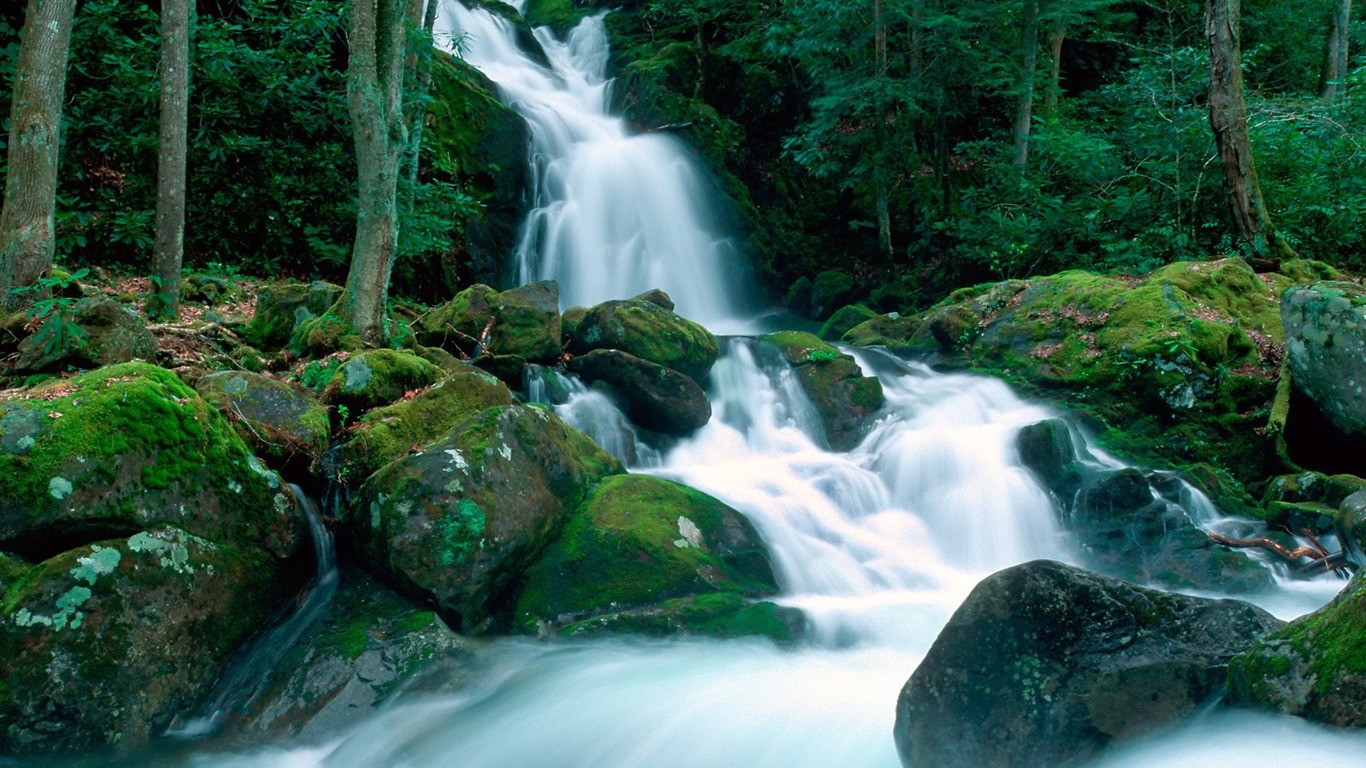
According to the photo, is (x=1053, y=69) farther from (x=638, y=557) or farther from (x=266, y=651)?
→ (x=266, y=651)

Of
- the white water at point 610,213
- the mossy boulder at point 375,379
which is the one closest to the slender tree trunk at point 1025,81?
the white water at point 610,213

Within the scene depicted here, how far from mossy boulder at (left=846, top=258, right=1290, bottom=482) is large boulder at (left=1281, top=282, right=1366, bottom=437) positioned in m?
0.72

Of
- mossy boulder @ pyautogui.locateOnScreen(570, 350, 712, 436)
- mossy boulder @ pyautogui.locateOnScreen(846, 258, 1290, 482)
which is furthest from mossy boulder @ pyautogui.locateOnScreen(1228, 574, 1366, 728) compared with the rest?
mossy boulder @ pyautogui.locateOnScreen(570, 350, 712, 436)

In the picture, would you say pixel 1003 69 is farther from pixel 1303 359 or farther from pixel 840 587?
pixel 840 587

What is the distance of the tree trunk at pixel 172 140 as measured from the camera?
8195mm

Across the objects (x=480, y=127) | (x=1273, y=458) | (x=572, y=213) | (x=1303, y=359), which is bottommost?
(x=1273, y=458)

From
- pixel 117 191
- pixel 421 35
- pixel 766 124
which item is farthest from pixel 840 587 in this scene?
pixel 766 124

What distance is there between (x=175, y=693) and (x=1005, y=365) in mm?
8957

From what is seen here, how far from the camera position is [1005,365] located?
10.5 m

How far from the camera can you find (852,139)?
53.5 feet

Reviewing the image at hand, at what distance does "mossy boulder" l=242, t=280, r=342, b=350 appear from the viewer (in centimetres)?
808

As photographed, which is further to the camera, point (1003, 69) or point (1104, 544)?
point (1003, 69)

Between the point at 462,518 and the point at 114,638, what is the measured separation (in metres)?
1.80

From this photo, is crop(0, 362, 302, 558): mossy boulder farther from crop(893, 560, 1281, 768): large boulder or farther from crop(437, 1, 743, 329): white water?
crop(437, 1, 743, 329): white water
